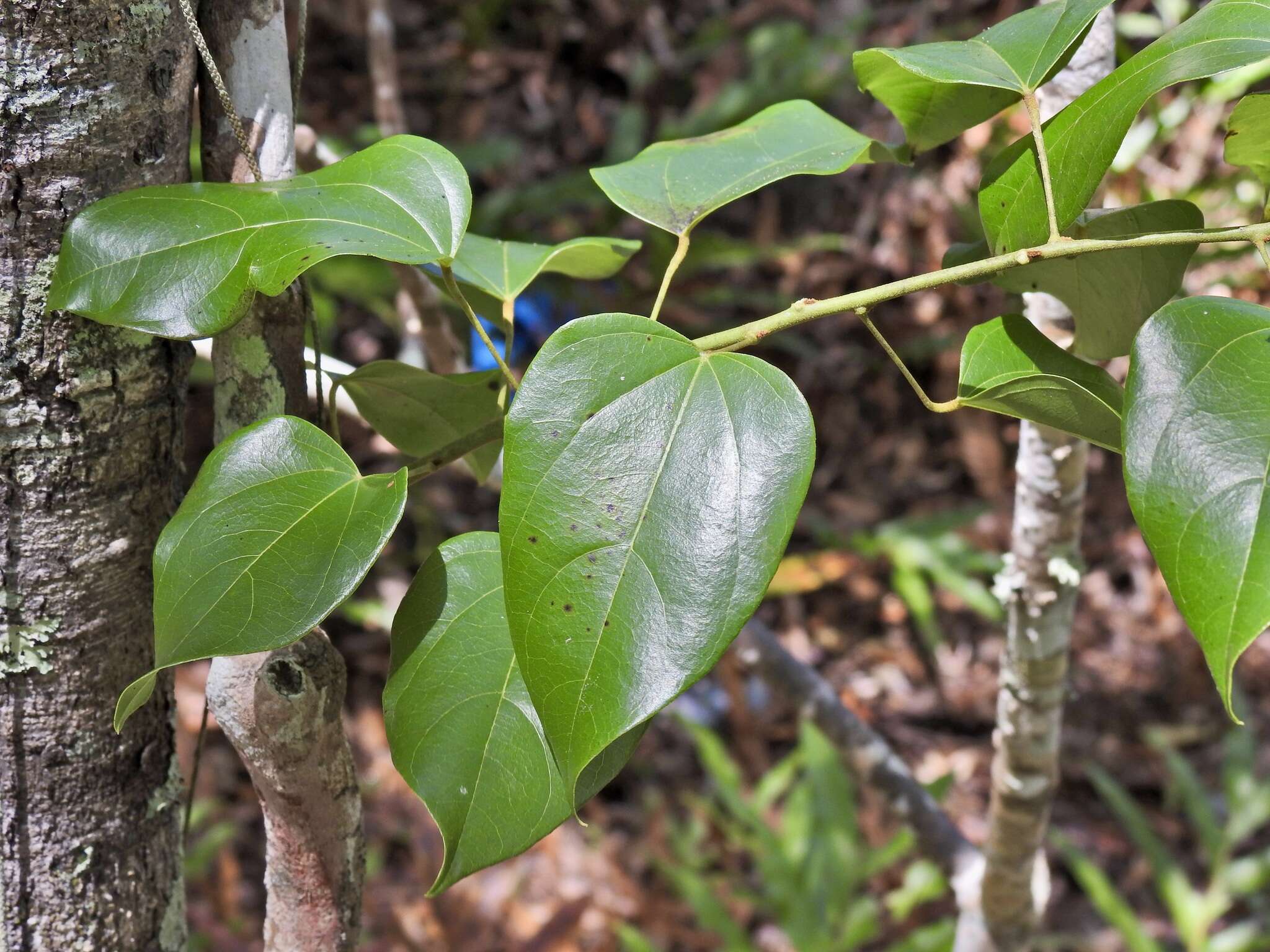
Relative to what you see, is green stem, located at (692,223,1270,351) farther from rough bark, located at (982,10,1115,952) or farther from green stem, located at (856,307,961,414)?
rough bark, located at (982,10,1115,952)

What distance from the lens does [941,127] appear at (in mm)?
611

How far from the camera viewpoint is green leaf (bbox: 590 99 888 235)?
1.85ft

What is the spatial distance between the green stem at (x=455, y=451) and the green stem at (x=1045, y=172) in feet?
0.91

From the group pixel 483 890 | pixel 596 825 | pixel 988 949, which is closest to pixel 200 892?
pixel 483 890

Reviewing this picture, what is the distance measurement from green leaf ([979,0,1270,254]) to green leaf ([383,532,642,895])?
29cm

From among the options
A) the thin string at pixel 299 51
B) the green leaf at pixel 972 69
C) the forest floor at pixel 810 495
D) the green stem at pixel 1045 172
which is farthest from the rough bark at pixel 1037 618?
the forest floor at pixel 810 495

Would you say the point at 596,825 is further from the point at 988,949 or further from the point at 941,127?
the point at 941,127

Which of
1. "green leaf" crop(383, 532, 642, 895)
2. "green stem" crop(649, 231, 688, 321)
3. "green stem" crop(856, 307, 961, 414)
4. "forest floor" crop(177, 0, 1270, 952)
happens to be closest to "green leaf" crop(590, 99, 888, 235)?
"green stem" crop(649, 231, 688, 321)

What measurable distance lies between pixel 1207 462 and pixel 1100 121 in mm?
184

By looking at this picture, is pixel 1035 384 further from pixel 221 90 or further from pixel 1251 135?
pixel 221 90

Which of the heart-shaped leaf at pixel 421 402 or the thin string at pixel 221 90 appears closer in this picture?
the thin string at pixel 221 90

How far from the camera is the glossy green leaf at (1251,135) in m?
0.49

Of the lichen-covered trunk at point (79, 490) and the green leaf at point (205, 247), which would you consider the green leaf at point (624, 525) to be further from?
the lichen-covered trunk at point (79, 490)

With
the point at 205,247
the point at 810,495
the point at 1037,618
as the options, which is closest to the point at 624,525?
the point at 205,247
